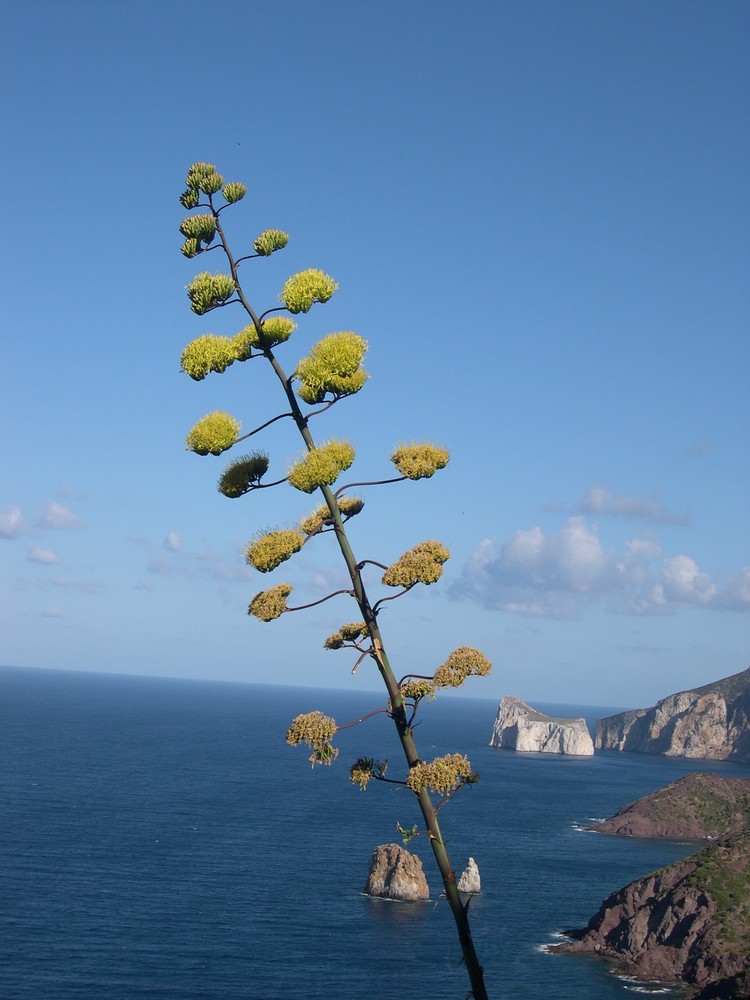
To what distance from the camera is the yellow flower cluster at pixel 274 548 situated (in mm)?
8368

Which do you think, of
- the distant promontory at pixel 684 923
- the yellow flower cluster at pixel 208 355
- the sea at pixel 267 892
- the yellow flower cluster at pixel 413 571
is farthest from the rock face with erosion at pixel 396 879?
the yellow flower cluster at pixel 208 355

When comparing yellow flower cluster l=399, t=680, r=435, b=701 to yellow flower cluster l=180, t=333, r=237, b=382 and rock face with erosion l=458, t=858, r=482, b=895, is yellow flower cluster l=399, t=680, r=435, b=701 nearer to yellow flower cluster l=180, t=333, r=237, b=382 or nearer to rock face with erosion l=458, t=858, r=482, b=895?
yellow flower cluster l=180, t=333, r=237, b=382

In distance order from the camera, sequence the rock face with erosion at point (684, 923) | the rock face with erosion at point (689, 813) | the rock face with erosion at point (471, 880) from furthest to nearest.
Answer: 1. the rock face with erosion at point (689, 813)
2. the rock face with erosion at point (471, 880)
3. the rock face with erosion at point (684, 923)

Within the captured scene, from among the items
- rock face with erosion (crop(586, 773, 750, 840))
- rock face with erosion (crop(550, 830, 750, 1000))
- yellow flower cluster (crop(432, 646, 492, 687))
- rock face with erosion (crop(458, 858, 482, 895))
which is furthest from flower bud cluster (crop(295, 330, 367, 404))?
rock face with erosion (crop(586, 773, 750, 840))

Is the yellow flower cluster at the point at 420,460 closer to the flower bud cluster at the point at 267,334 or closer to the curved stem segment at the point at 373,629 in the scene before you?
the curved stem segment at the point at 373,629

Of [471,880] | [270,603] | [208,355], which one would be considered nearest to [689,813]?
[471,880]

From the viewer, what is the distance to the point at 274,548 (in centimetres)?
840

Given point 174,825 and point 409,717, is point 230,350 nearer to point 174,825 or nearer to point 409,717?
point 409,717

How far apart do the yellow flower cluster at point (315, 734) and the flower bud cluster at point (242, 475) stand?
2.14m

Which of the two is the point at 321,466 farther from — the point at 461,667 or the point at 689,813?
the point at 689,813

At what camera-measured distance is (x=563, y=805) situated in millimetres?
157250

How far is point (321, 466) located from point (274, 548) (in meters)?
0.87

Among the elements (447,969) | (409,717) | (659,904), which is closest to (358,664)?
(409,717)

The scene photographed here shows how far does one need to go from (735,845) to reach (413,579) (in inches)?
3442
